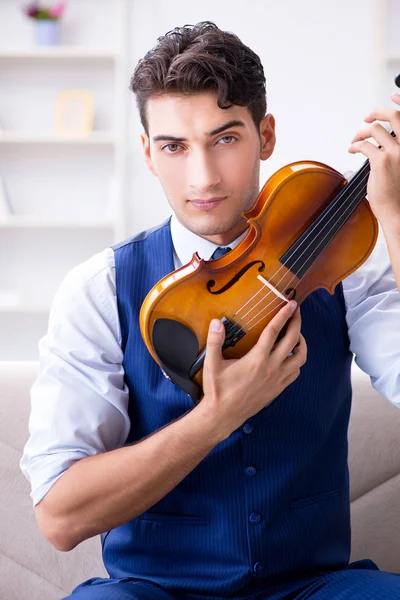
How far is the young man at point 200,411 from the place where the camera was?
1277mm

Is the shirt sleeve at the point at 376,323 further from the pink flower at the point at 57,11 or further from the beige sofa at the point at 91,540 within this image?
the pink flower at the point at 57,11

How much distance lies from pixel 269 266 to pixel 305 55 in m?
3.69

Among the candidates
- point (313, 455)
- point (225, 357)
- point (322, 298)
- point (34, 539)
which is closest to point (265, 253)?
point (225, 357)

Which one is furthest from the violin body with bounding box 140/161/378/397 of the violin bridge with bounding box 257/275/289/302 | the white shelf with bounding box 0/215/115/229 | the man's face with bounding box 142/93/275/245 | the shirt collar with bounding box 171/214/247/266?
the white shelf with bounding box 0/215/115/229

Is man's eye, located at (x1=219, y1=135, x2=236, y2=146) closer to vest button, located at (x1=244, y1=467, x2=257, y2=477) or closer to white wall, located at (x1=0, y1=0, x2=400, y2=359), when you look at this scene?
vest button, located at (x1=244, y1=467, x2=257, y2=477)

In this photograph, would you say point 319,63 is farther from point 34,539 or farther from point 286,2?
point 34,539

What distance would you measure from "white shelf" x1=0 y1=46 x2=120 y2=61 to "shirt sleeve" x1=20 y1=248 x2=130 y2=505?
3.21m

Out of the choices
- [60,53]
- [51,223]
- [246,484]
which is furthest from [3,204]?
[246,484]

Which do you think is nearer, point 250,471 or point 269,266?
point 269,266

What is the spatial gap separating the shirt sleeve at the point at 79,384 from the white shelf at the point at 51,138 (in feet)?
10.1

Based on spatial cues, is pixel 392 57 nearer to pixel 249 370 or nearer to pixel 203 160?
pixel 203 160

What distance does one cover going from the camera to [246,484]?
136cm

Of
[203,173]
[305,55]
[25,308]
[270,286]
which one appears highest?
[305,55]

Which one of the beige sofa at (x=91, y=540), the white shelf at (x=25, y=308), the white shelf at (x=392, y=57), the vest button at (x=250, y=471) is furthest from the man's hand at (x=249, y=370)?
the white shelf at (x=392, y=57)
